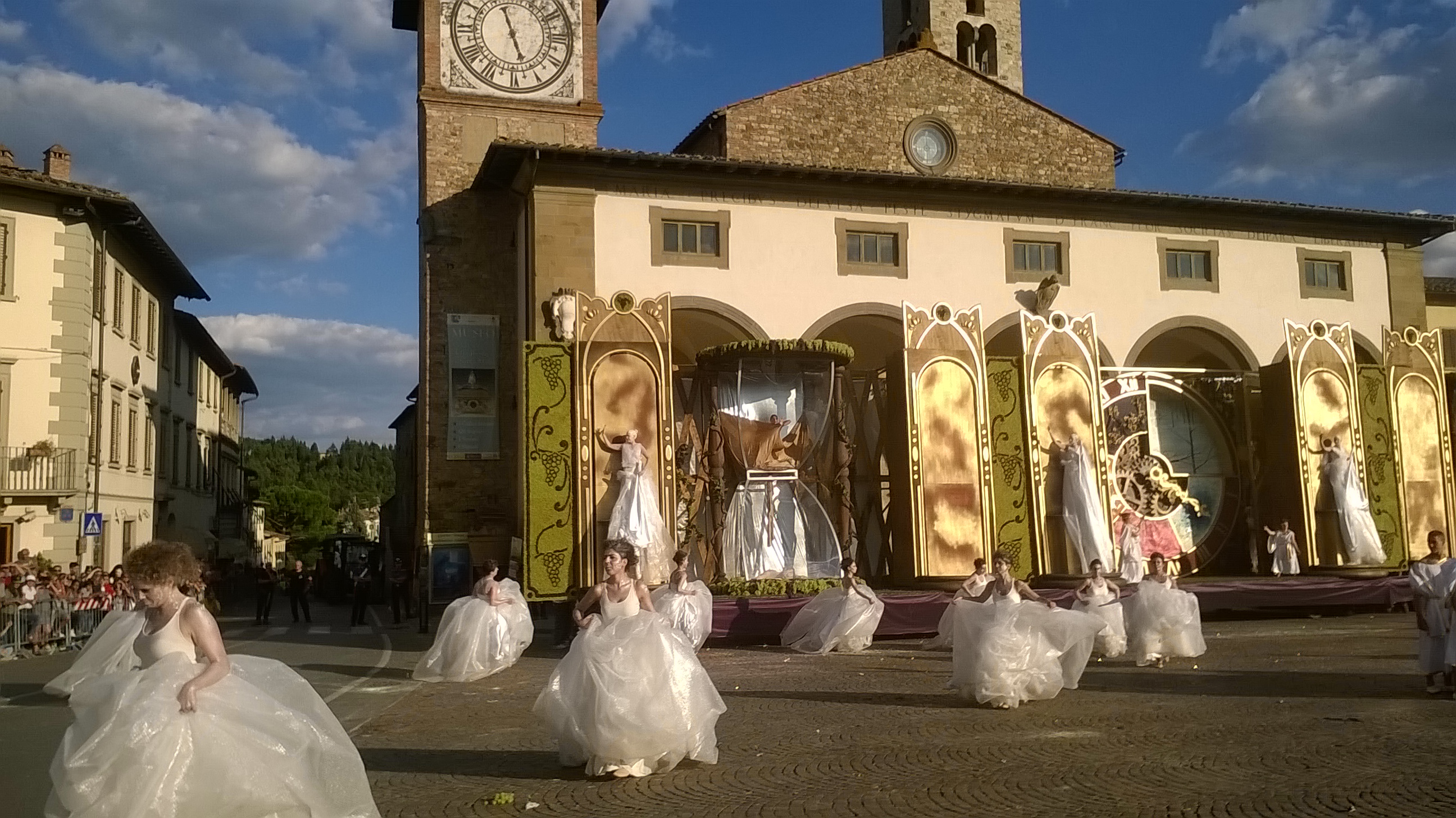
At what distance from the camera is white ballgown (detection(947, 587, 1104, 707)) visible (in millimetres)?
10734

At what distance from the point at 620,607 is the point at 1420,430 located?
75.7 feet

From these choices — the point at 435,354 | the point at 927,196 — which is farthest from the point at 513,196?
the point at 927,196

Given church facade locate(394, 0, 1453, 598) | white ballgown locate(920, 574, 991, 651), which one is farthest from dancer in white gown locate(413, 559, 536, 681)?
white ballgown locate(920, 574, 991, 651)

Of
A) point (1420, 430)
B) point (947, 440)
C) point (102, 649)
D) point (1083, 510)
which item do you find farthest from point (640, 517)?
point (1420, 430)

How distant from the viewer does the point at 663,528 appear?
20203mm

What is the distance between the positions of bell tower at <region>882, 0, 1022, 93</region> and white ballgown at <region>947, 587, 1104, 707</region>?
35945mm

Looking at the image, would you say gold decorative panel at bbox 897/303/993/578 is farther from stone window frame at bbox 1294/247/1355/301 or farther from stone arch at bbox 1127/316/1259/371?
stone window frame at bbox 1294/247/1355/301

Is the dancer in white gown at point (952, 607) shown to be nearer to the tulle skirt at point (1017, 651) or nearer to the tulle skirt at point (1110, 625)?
the tulle skirt at point (1110, 625)

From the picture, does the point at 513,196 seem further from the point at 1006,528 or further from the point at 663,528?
the point at 1006,528

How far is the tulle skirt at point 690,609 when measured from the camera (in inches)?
666

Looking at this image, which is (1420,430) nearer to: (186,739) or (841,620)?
(841,620)

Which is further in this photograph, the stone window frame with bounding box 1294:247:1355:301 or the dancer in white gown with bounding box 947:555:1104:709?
the stone window frame with bounding box 1294:247:1355:301

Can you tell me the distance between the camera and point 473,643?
14.6 m

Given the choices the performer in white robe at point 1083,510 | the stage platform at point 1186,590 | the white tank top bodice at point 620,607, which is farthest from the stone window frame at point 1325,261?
the white tank top bodice at point 620,607
